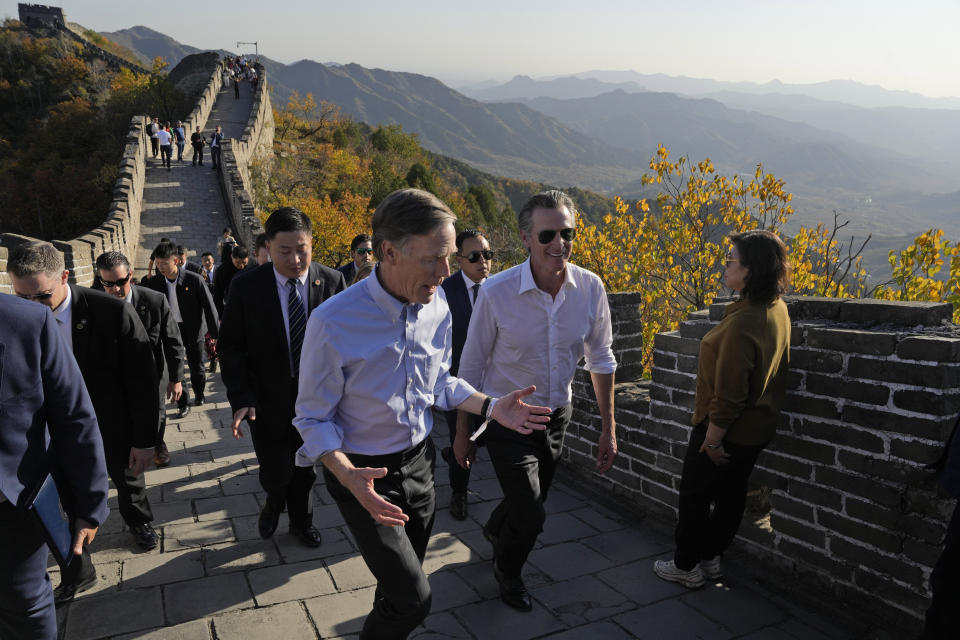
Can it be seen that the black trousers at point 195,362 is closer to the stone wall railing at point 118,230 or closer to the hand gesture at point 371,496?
the stone wall railing at point 118,230

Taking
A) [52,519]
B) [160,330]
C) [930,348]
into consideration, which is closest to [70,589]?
[52,519]

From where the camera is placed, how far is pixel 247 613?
10.6ft

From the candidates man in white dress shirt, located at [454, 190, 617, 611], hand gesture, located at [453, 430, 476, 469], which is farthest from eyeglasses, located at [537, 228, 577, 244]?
hand gesture, located at [453, 430, 476, 469]

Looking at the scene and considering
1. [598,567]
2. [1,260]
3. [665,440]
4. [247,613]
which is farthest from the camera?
[1,260]

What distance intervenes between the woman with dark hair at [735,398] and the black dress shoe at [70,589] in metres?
3.13

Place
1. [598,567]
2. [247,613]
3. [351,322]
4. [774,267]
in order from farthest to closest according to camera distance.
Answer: [598,567] < [247,613] < [774,267] < [351,322]

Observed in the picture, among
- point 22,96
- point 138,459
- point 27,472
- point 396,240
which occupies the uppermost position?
point 22,96

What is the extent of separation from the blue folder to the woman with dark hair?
2714 millimetres

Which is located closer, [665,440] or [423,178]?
[665,440]

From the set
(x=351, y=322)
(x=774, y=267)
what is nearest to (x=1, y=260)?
(x=351, y=322)

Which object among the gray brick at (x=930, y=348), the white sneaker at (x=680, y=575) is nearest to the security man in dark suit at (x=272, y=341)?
the white sneaker at (x=680, y=575)

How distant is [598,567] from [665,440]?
0.94 metres

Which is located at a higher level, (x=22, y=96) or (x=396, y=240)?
(x=22, y=96)

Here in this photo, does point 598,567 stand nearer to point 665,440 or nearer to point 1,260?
point 665,440
